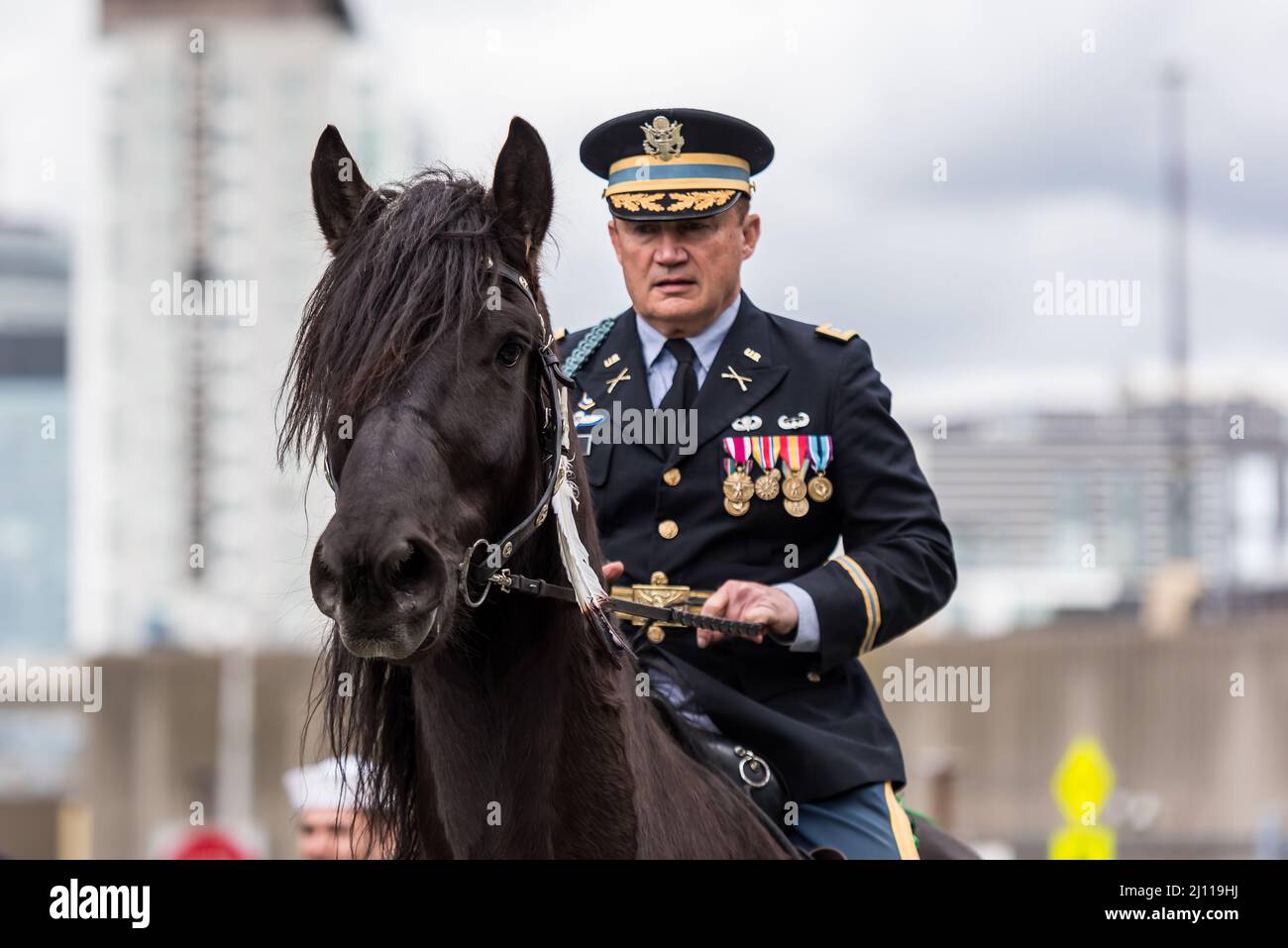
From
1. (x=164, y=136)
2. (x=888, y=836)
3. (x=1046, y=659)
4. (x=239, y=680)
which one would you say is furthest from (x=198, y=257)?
(x=888, y=836)

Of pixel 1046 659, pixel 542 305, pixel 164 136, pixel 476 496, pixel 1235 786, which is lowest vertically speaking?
pixel 1235 786

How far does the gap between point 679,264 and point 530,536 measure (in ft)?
4.71

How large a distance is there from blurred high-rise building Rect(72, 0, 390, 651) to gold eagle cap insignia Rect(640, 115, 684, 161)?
40.3m

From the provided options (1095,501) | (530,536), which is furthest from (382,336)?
(1095,501)

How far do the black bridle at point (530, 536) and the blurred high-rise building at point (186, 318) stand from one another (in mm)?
41311

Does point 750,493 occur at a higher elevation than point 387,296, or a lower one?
lower

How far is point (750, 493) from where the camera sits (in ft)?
17.3

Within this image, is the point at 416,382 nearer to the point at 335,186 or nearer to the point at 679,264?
the point at 335,186

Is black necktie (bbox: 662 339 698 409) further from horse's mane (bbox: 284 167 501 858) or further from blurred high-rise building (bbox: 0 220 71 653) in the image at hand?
blurred high-rise building (bbox: 0 220 71 653)

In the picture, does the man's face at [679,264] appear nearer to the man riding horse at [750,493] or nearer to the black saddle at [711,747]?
the man riding horse at [750,493]

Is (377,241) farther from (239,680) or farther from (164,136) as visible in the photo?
(164,136)
